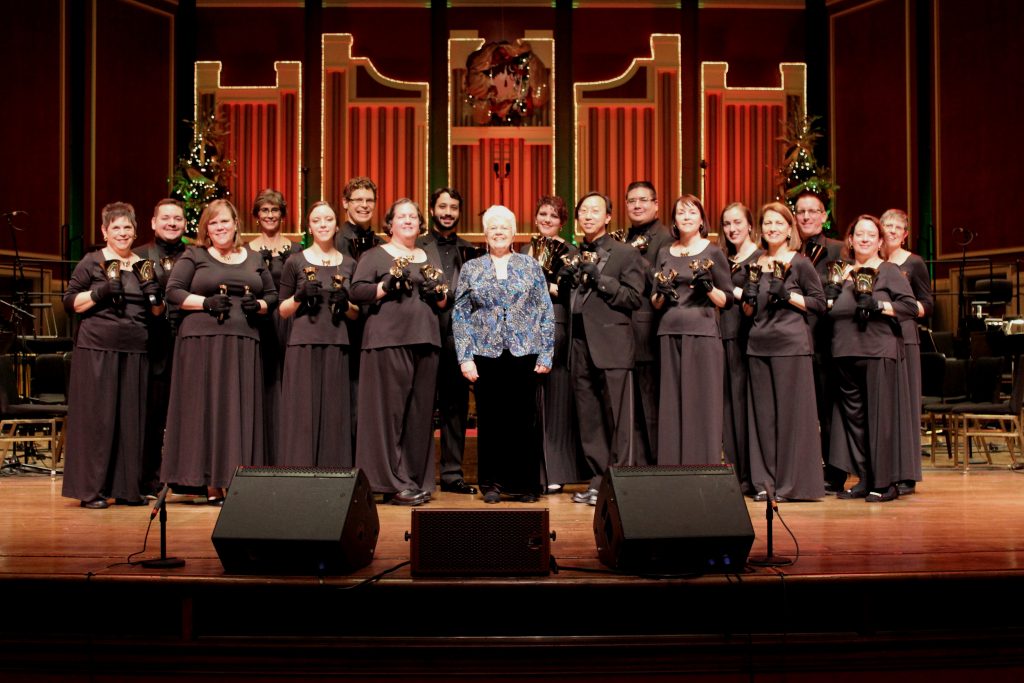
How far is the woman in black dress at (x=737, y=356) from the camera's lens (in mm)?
5211

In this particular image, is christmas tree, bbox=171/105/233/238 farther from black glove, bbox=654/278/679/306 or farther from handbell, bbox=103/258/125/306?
black glove, bbox=654/278/679/306

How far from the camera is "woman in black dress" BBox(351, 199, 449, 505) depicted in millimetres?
4754

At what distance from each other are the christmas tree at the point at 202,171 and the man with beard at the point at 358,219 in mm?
5845

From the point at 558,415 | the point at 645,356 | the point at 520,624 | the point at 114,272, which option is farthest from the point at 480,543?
the point at 114,272

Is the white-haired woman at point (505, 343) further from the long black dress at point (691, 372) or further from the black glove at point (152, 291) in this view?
the black glove at point (152, 291)

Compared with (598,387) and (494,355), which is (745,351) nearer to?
(598,387)

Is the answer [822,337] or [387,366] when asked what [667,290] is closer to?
[822,337]

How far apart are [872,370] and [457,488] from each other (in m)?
2.28

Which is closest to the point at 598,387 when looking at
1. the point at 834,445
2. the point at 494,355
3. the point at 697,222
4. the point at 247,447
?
the point at 494,355

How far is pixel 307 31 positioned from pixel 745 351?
8385mm

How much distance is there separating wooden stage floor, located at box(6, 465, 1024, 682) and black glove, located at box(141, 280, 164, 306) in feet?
6.40

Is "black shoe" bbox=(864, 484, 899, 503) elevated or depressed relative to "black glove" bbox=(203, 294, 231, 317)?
depressed

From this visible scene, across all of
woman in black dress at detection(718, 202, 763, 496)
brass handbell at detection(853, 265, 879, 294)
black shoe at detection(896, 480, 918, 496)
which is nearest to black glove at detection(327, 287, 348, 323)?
woman in black dress at detection(718, 202, 763, 496)

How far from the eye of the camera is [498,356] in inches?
184
